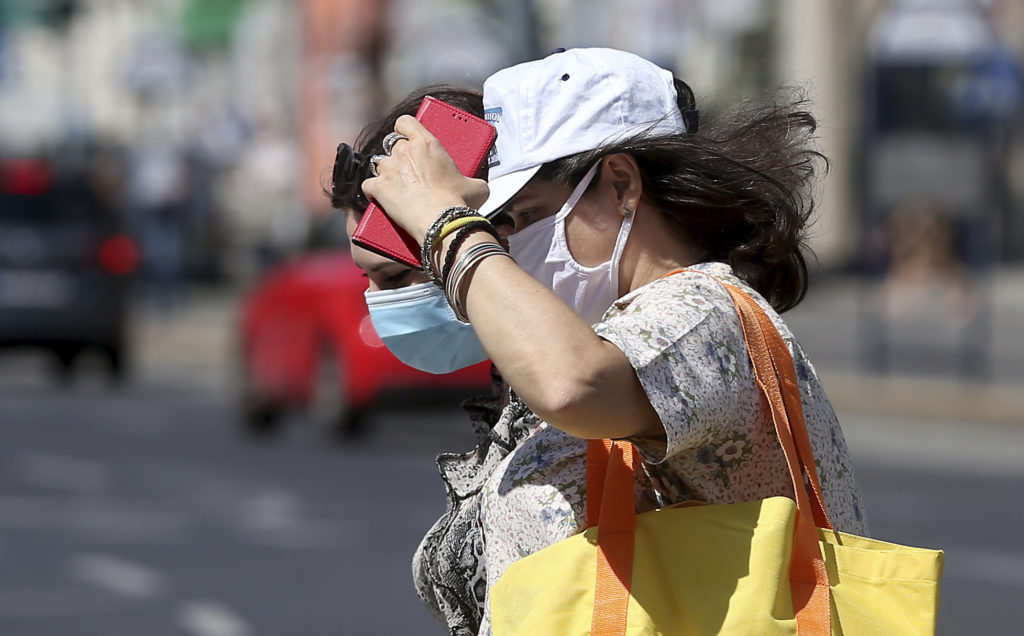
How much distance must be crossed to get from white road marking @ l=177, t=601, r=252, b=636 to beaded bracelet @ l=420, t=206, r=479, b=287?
4.55 meters

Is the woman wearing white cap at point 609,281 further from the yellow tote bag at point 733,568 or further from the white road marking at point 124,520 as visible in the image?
the white road marking at point 124,520

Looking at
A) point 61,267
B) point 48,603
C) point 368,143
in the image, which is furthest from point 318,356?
point 368,143

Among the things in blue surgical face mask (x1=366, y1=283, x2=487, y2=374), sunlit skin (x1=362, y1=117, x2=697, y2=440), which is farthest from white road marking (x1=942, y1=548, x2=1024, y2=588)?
sunlit skin (x1=362, y1=117, x2=697, y2=440)

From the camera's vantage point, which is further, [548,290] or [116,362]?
[116,362]

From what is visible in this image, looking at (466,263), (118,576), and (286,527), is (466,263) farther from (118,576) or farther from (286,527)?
(286,527)

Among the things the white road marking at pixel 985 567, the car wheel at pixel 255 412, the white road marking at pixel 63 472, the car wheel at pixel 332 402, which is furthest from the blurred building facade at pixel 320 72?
the white road marking at pixel 985 567

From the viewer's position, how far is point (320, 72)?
3350cm

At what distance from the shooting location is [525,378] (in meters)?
1.89

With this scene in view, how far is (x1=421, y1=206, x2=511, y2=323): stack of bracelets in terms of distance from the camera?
199cm

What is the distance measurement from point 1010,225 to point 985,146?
12.9 m

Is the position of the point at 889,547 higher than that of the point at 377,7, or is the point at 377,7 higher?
the point at 889,547

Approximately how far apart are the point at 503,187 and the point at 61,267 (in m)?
14.4

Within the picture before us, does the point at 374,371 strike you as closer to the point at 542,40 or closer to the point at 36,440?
the point at 36,440

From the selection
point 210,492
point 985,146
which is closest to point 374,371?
point 210,492
